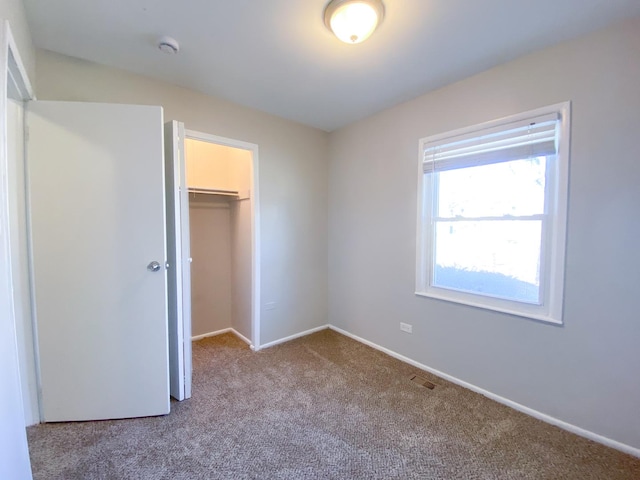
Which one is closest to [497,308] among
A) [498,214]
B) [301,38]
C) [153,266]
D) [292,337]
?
[498,214]

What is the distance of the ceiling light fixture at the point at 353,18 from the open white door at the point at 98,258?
1.28 m

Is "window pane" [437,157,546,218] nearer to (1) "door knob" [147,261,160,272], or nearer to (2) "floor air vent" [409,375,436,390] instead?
(2) "floor air vent" [409,375,436,390]

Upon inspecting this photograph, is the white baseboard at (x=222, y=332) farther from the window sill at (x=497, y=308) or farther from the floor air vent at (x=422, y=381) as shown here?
the window sill at (x=497, y=308)

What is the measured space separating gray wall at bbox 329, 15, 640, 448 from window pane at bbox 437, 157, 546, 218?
0.22 metres

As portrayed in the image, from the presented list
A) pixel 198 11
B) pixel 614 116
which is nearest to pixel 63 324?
pixel 198 11

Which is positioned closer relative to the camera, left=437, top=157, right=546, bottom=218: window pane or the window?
the window

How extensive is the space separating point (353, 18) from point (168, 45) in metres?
1.22

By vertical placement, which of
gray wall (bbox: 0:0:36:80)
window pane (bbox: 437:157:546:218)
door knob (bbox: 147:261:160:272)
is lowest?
door knob (bbox: 147:261:160:272)

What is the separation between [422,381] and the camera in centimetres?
243

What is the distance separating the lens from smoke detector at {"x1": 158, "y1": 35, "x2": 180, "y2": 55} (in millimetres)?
1798

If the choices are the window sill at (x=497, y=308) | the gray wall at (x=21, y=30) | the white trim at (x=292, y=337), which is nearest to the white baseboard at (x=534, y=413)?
the window sill at (x=497, y=308)

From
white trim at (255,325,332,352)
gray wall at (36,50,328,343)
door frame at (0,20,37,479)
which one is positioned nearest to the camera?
door frame at (0,20,37,479)

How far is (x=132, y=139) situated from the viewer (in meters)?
1.85

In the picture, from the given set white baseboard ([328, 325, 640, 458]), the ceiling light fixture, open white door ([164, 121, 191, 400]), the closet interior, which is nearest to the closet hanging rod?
the closet interior
